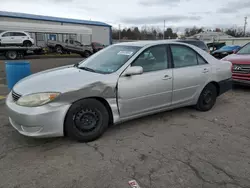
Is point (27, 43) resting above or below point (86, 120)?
above

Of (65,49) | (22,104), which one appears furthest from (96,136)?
(65,49)

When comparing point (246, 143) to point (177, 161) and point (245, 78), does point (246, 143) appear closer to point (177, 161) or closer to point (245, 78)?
point (177, 161)

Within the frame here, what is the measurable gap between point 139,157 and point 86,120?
946 mm

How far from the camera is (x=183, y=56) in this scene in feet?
13.6

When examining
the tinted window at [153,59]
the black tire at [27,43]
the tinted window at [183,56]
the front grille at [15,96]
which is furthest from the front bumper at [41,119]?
the black tire at [27,43]

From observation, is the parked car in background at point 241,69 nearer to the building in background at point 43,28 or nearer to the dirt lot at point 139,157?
the dirt lot at point 139,157

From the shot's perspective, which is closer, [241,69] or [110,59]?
[110,59]

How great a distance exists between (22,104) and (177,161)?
87.7 inches

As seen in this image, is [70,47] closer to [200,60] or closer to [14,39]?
[14,39]

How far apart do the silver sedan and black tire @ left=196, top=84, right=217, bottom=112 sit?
3 centimetres

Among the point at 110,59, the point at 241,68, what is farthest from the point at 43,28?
the point at 110,59

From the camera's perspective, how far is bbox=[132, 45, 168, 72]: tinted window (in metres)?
3.56

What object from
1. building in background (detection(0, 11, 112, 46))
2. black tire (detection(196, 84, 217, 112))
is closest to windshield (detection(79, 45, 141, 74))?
black tire (detection(196, 84, 217, 112))

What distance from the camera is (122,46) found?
158 inches
